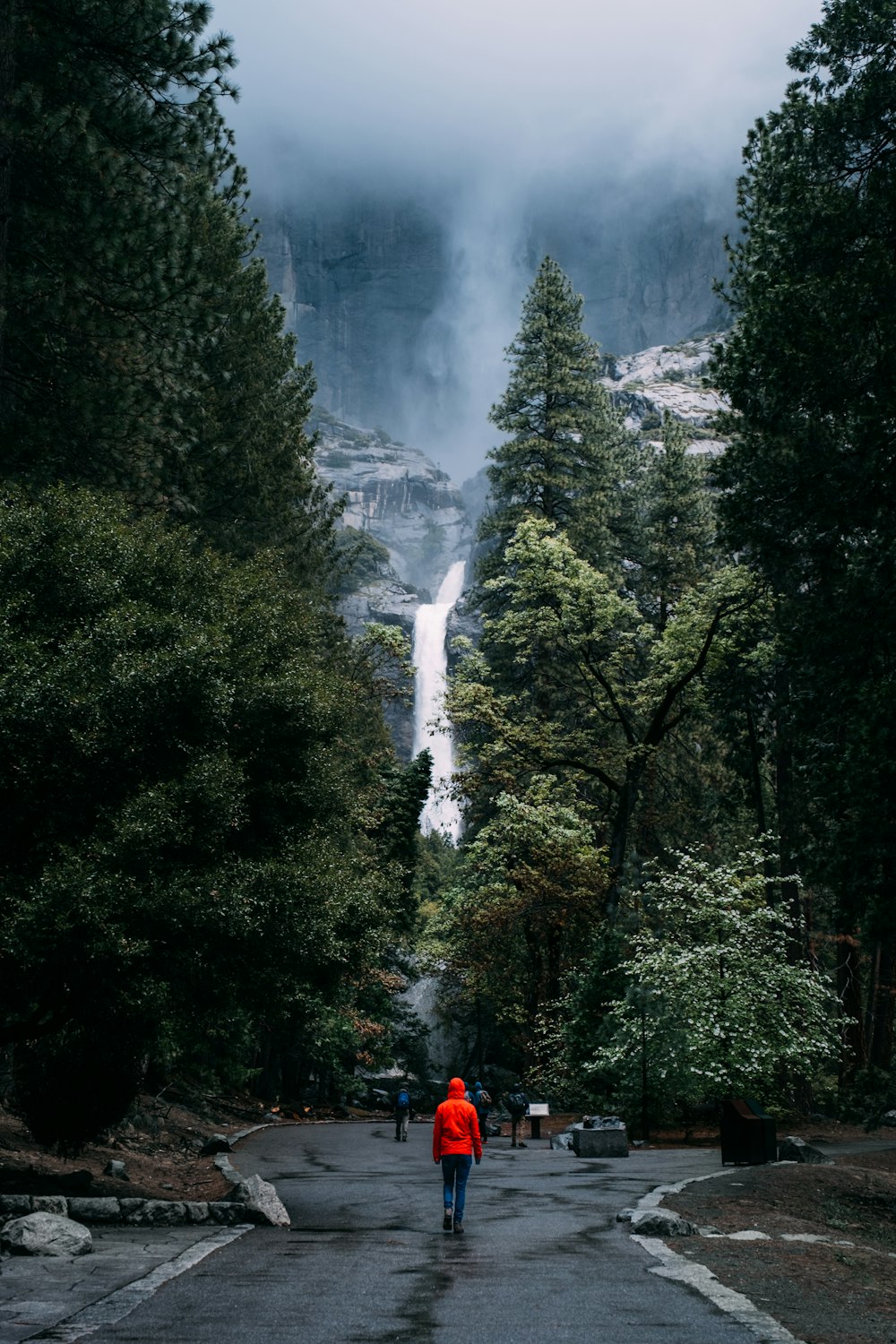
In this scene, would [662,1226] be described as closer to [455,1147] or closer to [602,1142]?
[455,1147]

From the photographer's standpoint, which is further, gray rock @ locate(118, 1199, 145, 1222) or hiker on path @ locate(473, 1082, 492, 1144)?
hiker on path @ locate(473, 1082, 492, 1144)

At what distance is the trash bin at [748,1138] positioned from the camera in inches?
670

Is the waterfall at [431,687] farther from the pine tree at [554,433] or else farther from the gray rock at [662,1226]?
the gray rock at [662,1226]

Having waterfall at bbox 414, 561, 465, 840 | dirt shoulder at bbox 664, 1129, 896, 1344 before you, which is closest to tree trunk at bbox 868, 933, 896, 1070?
dirt shoulder at bbox 664, 1129, 896, 1344

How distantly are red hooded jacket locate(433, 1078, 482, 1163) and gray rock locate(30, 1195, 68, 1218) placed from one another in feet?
11.4

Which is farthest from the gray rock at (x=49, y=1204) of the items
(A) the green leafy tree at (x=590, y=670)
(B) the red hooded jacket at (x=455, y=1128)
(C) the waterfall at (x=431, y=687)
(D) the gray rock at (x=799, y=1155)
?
(C) the waterfall at (x=431, y=687)

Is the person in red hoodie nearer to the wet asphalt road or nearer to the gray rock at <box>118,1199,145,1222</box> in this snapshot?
the wet asphalt road

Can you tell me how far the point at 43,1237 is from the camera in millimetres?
8953

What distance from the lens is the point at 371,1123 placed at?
3709 centimetres

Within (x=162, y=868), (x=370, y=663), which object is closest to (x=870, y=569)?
(x=162, y=868)

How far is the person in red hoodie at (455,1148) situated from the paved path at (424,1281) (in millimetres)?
314

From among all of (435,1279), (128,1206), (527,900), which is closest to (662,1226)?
(435,1279)

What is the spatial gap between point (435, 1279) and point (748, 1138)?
1018cm

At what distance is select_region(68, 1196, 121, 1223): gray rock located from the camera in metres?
11.2
